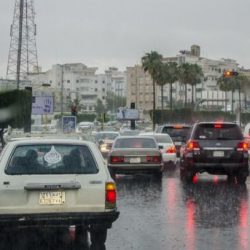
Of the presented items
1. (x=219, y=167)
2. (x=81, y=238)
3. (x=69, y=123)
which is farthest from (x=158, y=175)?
(x=69, y=123)

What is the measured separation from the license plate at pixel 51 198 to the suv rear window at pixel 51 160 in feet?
1.01

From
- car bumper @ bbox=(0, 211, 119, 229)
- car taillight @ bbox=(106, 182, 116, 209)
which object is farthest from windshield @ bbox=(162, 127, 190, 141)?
car bumper @ bbox=(0, 211, 119, 229)

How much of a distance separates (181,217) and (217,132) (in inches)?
293

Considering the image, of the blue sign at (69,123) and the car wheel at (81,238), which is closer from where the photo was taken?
the car wheel at (81,238)

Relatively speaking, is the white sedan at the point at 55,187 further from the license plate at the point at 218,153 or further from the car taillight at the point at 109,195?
the license plate at the point at 218,153

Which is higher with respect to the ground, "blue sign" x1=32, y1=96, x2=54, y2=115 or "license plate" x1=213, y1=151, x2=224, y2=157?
"blue sign" x1=32, y1=96, x2=54, y2=115

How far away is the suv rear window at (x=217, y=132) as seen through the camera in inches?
787

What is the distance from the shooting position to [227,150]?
19.8m

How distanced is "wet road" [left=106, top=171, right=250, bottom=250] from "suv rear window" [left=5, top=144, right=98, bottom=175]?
1.42 m

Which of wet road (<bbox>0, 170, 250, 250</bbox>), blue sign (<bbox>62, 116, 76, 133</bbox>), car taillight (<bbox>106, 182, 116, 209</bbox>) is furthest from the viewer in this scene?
blue sign (<bbox>62, 116, 76, 133</bbox>)

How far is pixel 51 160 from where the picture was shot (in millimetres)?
9141

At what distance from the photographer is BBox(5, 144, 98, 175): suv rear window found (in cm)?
909

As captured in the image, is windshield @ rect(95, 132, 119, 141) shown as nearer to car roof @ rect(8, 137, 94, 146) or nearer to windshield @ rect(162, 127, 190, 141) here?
windshield @ rect(162, 127, 190, 141)

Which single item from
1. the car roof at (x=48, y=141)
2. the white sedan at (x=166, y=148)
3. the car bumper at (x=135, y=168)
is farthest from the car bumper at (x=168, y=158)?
the car roof at (x=48, y=141)
